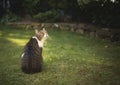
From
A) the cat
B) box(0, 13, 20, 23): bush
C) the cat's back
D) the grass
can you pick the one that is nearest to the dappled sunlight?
the grass

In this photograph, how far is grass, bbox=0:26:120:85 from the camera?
6918mm

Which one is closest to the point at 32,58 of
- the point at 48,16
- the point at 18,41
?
the point at 18,41

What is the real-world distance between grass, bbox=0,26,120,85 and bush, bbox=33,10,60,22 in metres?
1.70

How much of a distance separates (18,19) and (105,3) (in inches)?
194

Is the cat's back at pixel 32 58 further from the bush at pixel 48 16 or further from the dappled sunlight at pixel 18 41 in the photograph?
the bush at pixel 48 16

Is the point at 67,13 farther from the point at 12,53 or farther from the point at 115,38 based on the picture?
the point at 12,53

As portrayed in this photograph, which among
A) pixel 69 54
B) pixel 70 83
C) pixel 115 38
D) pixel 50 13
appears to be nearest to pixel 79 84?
pixel 70 83

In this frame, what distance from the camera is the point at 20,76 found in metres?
7.17

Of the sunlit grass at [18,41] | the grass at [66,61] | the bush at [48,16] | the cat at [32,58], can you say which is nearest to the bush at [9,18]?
the bush at [48,16]

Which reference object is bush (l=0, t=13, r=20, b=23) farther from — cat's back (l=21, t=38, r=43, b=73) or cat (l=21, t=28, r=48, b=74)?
cat's back (l=21, t=38, r=43, b=73)

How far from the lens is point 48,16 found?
1428 centimetres

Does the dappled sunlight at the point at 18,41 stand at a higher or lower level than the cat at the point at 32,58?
lower

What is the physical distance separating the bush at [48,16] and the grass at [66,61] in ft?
5.57

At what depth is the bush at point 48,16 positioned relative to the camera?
14172 mm
